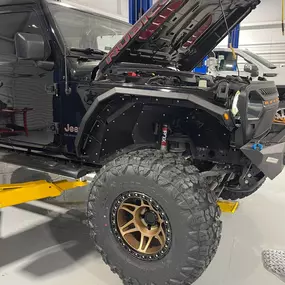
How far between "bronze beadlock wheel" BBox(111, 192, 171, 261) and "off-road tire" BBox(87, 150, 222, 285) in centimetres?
4

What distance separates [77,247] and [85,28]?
1983mm

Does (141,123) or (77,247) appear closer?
(141,123)

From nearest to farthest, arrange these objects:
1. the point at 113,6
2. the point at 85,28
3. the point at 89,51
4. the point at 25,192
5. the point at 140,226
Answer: the point at 140,226, the point at 25,192, the point at 89,51, the point at 85,28, the point at 113,6

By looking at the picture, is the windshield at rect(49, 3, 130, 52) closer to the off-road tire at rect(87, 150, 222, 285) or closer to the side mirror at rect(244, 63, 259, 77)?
the off-road tire at rect(87, 150, 222, 285)

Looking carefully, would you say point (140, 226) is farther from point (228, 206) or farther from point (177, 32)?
point (228, 206)

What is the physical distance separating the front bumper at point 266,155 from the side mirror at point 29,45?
1.69 meters

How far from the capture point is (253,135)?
7.70ft

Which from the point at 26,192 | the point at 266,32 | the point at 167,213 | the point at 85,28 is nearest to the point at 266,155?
the point at 167,213

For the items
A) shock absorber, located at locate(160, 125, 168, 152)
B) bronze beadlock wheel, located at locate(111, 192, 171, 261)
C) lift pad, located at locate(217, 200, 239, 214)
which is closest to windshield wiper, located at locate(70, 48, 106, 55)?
shock absorber, located at locate(160, 125, 168, 152)

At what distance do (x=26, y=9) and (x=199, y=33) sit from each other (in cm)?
159

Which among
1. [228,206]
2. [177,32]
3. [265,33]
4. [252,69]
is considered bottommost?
[228,206]

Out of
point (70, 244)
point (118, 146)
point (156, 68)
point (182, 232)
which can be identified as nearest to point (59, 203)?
point (70, 244)

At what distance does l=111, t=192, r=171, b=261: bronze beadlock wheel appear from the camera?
2.30 m

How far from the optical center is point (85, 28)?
3332 mm
